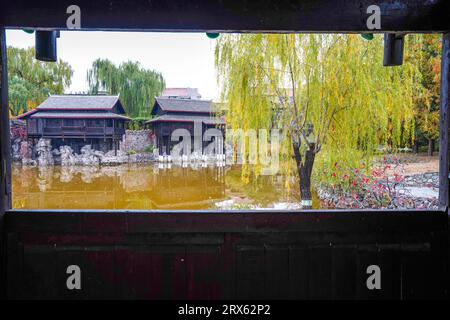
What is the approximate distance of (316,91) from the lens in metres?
5.14

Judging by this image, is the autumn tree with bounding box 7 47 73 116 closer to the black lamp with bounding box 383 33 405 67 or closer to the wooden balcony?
the wooden balcony

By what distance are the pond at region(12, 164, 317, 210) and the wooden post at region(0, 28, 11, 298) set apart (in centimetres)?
634

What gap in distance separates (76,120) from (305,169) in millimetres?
14635

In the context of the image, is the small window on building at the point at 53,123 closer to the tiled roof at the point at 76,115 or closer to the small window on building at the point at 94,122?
the tiled roof at the point at 76,115

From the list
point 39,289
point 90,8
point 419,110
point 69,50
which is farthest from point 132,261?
point 69,50

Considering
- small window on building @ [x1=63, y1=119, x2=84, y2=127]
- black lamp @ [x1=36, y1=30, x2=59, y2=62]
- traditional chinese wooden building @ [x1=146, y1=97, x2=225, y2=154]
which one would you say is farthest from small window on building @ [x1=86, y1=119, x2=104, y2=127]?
black lamp @ [x1=36, y1=30, x2=59, y2=62]

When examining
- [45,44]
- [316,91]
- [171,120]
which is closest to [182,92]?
[171,120]

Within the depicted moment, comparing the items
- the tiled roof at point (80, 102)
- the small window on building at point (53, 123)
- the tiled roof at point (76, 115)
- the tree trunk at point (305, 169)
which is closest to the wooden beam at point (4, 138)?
the tree trunk at point (305, 169)

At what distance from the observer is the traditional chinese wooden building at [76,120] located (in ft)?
54.4

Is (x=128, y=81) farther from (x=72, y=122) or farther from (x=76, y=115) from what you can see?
(x=72, y=122)

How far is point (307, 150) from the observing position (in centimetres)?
547

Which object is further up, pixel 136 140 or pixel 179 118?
pixel 179 118

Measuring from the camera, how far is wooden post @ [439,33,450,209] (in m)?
1.19
